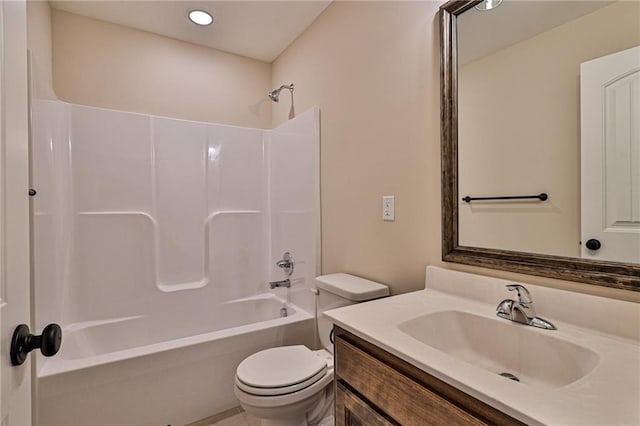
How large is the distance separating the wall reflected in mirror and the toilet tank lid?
0.47 metres

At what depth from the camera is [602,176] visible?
897 mm

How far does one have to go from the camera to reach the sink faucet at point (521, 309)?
3.06ft

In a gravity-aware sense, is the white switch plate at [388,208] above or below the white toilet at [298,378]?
above

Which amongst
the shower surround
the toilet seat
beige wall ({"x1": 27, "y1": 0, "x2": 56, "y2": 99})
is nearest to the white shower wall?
the shower surround

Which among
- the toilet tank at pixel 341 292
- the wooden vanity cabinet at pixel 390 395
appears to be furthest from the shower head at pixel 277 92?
the wooden vanity cabinet at pixel 390 395

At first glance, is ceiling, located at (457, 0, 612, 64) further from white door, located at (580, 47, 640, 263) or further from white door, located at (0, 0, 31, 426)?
white door, located at (0, 0, 31, 426)

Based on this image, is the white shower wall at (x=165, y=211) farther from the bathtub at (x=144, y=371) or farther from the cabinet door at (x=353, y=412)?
the cabinet door at (x=353, y=412)

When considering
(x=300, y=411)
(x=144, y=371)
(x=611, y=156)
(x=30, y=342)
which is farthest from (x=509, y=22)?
(x=144, y=371)

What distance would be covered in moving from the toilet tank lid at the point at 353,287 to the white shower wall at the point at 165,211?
429 mm

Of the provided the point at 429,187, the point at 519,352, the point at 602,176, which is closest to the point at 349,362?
the point at 519,352

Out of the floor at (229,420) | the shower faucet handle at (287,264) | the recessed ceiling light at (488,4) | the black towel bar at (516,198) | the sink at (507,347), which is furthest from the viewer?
the shower faucet handle at (287,264)

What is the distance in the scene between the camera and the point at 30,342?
62 centimetres

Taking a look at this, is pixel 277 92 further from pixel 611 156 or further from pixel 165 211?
pixel 611 156

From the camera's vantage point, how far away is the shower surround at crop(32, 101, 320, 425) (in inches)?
63.5
